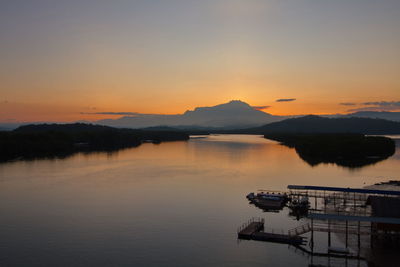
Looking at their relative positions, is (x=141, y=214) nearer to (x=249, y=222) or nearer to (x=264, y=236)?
(x=249, y=222)

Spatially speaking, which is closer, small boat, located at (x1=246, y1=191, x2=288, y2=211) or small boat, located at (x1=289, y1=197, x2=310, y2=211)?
small boat, located at (x1=289, y1=197, x2=310, y2=211)

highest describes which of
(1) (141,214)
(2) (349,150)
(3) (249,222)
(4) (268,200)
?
(2) (349,150)

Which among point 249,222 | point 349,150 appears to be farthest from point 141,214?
point 349,150

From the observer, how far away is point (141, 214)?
112 ft

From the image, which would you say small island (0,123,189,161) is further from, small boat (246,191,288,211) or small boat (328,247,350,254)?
small boat (328,247,350,254)

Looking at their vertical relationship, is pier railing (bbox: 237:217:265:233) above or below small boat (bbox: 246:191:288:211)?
below

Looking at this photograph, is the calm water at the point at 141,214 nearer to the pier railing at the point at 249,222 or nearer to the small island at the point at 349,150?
the pier railing at the point at 249,222

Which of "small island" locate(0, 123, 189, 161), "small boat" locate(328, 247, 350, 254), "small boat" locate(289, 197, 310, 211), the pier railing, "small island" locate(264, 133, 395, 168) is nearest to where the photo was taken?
"small boat" locate(328, 247, 350, 254)

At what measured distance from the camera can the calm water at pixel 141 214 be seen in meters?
24.1

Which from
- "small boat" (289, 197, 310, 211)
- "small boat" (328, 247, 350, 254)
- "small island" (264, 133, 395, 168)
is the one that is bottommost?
"small boat" (328, 247, 350, 254)

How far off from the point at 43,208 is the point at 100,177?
19.7m

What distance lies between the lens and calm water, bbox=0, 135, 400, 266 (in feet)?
79.1

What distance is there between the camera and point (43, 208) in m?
36.1

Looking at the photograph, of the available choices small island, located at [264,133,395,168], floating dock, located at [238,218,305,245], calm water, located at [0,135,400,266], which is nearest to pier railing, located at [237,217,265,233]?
floating dock, located at [238,218,305,245]
